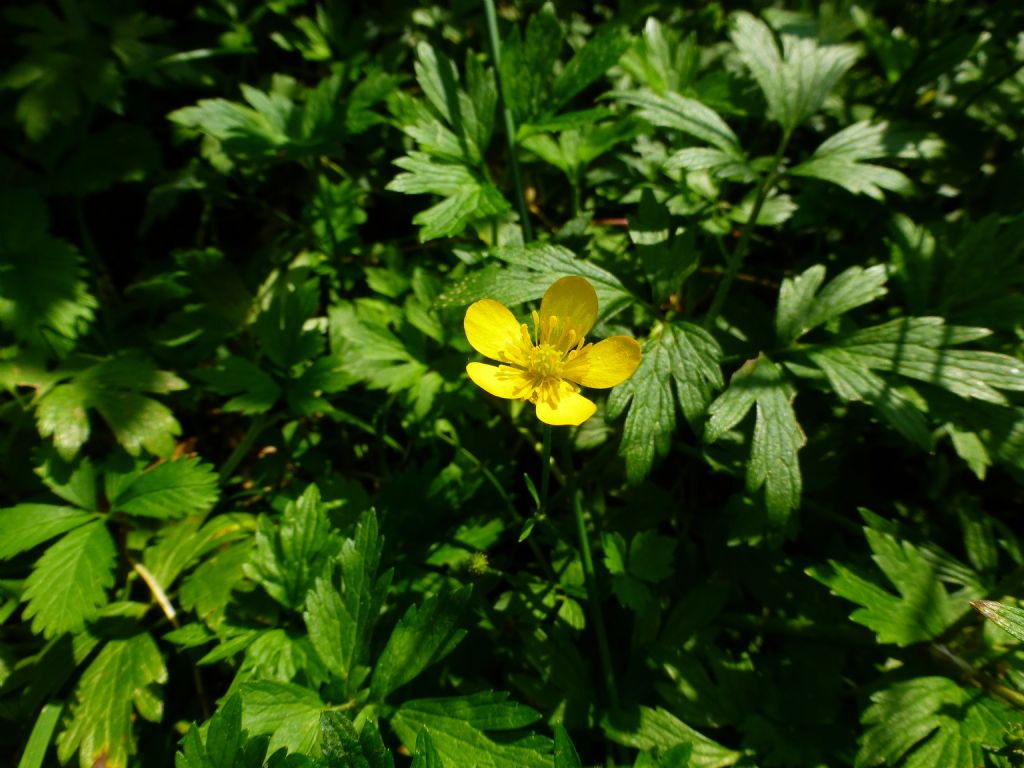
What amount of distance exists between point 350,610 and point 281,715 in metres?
0.27

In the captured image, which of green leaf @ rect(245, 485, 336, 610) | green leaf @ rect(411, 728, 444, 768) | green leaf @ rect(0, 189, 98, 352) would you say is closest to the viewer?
green leaf @ rect(411, 728, 444, 768)

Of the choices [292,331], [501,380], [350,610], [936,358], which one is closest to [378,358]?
[292,331]

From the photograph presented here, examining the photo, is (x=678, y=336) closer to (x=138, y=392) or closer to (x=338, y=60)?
(x=138, y=392)

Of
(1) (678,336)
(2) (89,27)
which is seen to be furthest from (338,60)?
(1) (678,336)

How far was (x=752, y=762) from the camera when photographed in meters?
1.73

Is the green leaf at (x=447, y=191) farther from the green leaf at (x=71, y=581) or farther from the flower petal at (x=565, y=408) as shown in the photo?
the green leaf at (x=71, y=581)

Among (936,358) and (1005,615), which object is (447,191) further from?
(1005,615)

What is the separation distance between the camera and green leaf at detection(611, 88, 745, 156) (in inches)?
78.4

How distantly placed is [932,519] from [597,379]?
1.42m

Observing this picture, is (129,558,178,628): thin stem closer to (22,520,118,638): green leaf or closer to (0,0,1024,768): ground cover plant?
(0,0,1024,768): ground cover plant

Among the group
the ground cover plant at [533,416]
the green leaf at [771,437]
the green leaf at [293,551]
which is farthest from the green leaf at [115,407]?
the green leaf at [771,437]

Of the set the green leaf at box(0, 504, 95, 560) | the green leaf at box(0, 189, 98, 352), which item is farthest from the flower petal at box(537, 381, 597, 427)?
the green leaf at box(0, 189, 98, 352)

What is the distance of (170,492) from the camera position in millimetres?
1972

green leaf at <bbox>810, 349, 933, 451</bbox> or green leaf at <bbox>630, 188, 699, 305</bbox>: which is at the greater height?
green leaf at <bbox>630, 188, 699, 305</bbox>
